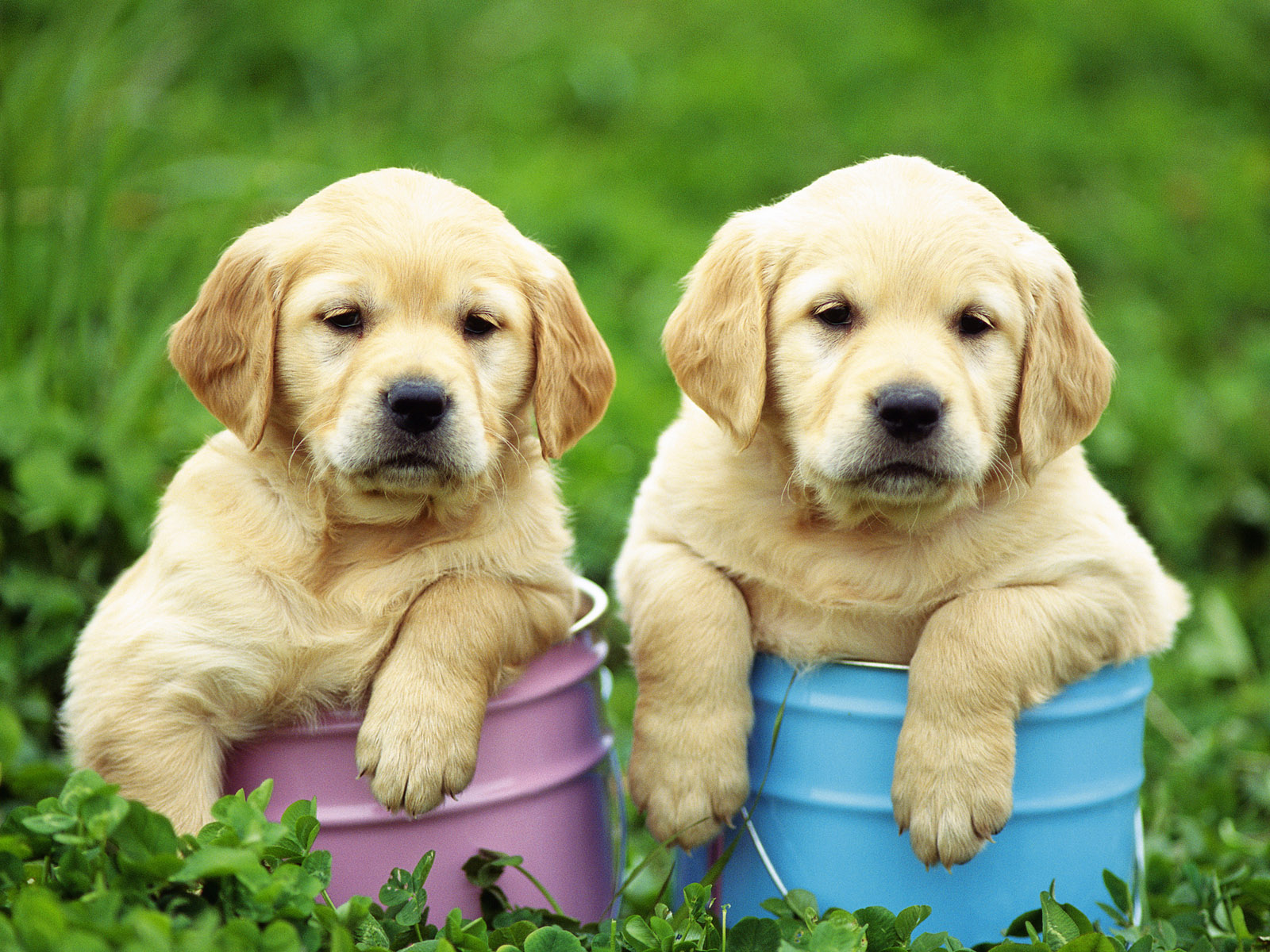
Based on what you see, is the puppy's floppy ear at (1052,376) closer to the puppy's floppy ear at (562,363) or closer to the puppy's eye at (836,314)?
the puppy's eye at (836,314)

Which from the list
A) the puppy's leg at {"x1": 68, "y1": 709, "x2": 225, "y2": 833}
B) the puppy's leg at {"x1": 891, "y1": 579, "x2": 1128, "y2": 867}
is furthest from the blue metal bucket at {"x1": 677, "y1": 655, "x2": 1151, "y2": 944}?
the puppy's leg at {"x1": 68, "y1": 709, "x2": 225, "y2": 833}

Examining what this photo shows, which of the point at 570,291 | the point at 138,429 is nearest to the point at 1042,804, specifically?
the point at 570,291

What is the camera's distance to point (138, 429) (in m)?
4.36

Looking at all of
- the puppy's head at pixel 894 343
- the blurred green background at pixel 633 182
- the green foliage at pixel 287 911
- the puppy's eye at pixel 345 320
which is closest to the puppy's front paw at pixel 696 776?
the green foliage at pixel 287 911

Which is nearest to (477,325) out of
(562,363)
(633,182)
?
(562,363)

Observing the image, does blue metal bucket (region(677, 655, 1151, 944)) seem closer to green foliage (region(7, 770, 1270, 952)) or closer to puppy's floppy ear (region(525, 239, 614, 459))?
green foliage (region(7, 770, 1270, 952))

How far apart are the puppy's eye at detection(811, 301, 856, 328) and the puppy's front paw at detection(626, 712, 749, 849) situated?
2.71 ft

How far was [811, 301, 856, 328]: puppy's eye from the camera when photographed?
2.70 meters

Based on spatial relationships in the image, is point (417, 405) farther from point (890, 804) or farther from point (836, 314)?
point (890, 804)

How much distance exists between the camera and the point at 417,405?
2.51 meters

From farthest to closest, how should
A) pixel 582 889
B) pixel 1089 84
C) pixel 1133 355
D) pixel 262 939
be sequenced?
1. pixel 1089 84
2. pixel 1133 355
3. pixel 582 889
4. pixel 262 939

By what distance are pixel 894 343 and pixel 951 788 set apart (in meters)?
0.86

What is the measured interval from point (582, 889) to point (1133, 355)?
4852 mm

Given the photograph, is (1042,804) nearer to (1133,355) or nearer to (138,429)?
(138,429)
